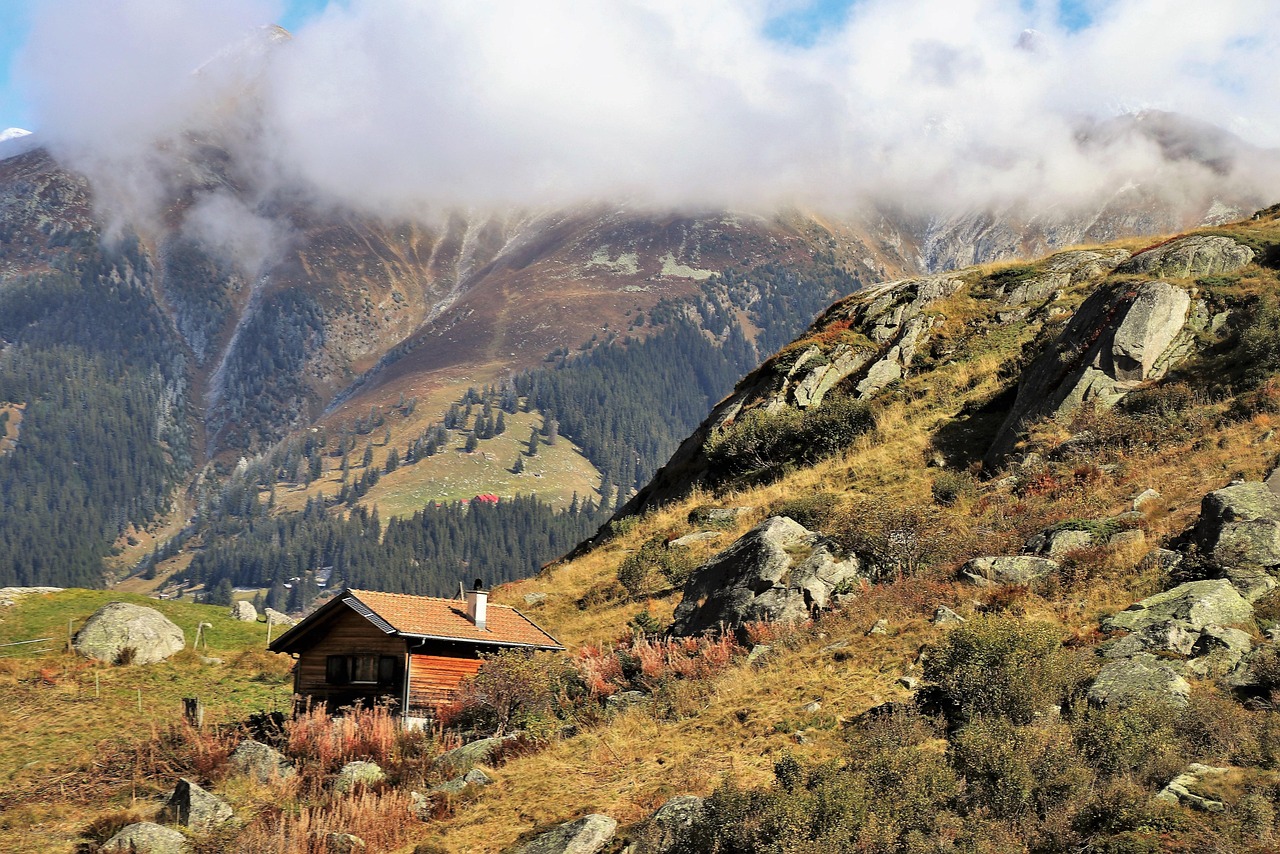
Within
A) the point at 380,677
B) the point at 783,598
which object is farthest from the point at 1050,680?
the point at 380,677

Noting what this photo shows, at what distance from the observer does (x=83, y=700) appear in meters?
36.6

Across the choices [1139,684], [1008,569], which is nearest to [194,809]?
[1139,684]

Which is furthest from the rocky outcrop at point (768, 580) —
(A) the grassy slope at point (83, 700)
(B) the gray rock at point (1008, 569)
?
(A) the grassy slope at point (83, 700)

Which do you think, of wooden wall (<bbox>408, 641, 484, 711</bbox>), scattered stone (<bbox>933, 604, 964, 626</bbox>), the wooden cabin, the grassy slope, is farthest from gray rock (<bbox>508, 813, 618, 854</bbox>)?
wooden wall (<bbox>408, 641, 484, 711</bbox>)

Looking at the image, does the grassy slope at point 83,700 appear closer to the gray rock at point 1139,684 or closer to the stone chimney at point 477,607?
the stone chimney at point 477,607

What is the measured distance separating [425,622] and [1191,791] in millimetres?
23818

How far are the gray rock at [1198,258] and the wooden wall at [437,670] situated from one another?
2885 centimetres

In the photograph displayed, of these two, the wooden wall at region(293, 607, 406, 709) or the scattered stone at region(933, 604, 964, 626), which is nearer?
the scattered stone at region(933, 604, 964, 626)

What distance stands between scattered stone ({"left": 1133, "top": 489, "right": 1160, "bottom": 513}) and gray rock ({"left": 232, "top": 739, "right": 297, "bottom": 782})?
2018 centimetres

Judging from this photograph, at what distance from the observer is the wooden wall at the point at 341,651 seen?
32531 millimetres

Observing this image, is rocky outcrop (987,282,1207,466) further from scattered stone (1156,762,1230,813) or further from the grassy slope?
the grassy slope

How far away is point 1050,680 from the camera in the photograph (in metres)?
16.9

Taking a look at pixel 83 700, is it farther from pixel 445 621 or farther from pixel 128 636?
pixel 445 621

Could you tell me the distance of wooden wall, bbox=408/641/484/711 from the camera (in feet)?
103
